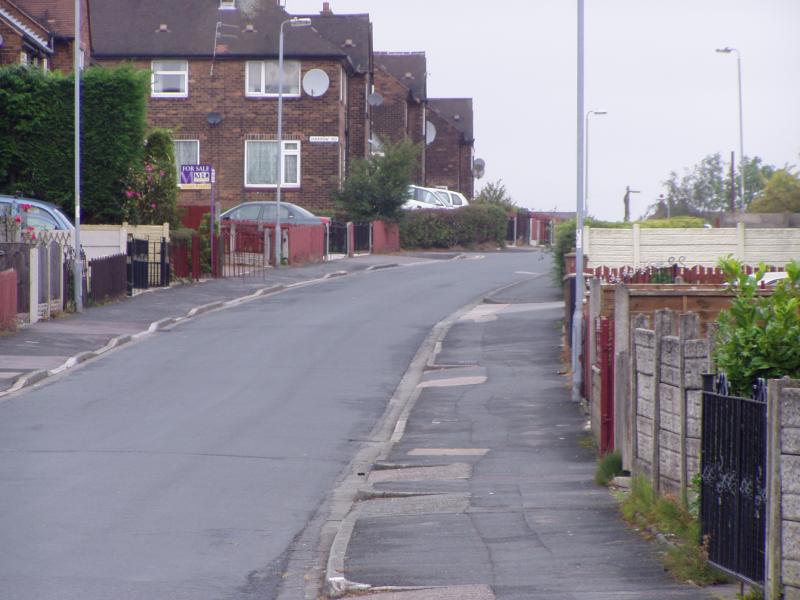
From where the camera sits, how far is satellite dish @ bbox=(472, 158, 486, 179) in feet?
289

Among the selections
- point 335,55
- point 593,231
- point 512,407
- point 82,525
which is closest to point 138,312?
point 593,231

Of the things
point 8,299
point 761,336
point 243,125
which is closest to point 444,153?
point 243,125

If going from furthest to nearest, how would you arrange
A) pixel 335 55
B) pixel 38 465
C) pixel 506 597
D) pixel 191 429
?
1. pixel 335 55
2. pixel 191 429
3. pixel 38 465
4. pixel 506 597

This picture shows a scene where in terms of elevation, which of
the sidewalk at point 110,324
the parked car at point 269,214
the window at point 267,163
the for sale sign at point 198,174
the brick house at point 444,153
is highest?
A: the brick house at point 444,153

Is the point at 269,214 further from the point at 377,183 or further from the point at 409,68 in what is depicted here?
the point at 409,68

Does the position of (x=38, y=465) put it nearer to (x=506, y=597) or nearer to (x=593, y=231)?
(x=506, y=597)

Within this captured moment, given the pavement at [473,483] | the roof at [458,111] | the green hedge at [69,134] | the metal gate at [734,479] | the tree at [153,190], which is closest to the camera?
the metal gate at [734,479]

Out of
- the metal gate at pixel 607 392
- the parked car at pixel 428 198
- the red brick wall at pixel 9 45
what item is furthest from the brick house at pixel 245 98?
the metal gate at pixel 607 392

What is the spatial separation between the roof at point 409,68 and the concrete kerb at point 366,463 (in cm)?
4763

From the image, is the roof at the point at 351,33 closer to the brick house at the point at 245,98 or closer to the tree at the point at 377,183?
the brick house at the point at 245,98

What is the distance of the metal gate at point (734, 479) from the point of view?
23.5 ft

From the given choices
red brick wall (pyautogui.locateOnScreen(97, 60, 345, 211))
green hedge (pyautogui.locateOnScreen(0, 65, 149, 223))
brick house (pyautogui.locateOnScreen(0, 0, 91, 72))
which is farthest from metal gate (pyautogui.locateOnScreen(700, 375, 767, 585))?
red brick wall (pyautogui.locateOnScreen(97, 60, 345, 211))

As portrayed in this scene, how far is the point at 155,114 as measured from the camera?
173ft

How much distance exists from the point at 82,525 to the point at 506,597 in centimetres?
408
